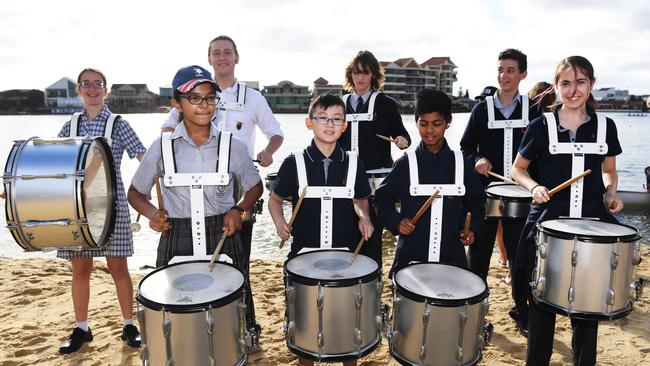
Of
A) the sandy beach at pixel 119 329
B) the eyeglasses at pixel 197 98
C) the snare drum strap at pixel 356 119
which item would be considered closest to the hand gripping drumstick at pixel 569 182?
the sandy beach at pixel 119 329

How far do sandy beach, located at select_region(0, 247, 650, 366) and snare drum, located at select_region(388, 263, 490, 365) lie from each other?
46.7 inches

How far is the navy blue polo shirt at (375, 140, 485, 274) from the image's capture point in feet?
9.22

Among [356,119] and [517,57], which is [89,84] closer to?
[356,119]

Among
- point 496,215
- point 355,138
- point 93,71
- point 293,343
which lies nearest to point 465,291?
point 293,343

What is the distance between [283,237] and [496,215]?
1825mm

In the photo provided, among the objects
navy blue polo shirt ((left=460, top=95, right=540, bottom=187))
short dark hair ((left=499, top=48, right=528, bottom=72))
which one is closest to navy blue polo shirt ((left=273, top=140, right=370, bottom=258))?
navy blue polo shirt ((left=460, top=95, right=540, bottom=187))

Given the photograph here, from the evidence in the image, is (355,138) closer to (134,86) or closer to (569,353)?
(569,353)

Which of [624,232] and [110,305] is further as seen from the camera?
[110,305]

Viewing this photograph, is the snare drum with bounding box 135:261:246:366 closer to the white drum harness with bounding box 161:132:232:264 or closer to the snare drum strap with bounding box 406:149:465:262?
the white drum harness with bounding box 161:132:232:264

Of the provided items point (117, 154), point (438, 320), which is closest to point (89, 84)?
point (117, 154)

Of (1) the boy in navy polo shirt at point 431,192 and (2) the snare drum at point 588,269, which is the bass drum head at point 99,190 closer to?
(1) the boy in navy polo shirt at point 431,192

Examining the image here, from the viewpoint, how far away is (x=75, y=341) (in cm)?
366

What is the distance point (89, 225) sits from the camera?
2.56 m

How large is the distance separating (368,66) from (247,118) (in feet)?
3.69
